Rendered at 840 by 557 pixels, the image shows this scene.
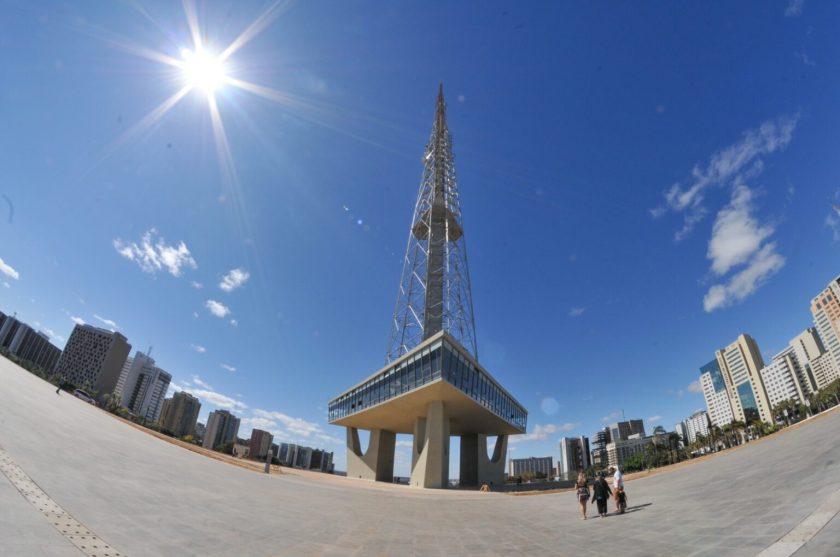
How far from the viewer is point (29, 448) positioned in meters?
7.06

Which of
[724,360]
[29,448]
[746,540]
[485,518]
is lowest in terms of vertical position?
[485,518]

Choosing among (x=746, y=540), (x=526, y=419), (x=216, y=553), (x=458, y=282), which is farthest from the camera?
(x=526, y=419)

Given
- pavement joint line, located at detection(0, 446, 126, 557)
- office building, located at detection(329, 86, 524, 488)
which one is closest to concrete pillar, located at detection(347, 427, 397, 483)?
office building, located at detection(329, 86, 524, 488)

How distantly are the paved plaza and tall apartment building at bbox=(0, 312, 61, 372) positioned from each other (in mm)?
172931

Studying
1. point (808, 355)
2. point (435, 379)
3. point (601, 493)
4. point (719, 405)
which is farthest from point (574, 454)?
point (601, 493)

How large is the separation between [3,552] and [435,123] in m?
64.1

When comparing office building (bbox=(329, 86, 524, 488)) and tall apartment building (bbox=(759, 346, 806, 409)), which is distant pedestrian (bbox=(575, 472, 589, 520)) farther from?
tall apartment building (bbox=(759, 346, 806, 409))

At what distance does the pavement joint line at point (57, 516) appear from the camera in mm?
3852

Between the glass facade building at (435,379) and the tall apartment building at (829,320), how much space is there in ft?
450

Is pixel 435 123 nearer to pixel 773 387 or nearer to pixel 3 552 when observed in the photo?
pixel 3 552

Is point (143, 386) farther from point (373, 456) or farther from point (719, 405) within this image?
point (719, 405)

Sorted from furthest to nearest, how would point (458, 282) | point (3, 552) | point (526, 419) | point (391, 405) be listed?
point (526, 419) < point (458, 282) < point (391, 405) < point (3, 552)

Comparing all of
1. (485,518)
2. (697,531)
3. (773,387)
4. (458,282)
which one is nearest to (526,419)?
(458,282)

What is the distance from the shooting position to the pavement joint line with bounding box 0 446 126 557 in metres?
3.85
